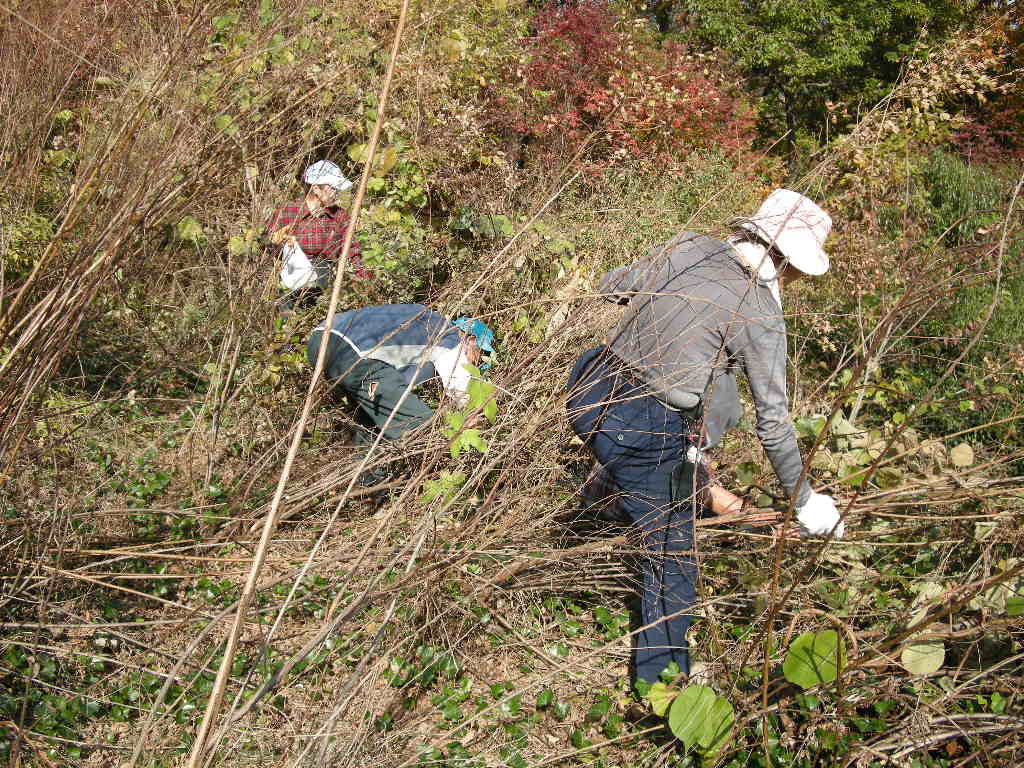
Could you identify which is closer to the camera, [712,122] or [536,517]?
[536,517]

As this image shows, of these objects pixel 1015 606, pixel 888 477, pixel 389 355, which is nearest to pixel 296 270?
pixel 389 355

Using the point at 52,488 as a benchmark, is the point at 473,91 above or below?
above

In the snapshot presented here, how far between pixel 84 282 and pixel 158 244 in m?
1.13

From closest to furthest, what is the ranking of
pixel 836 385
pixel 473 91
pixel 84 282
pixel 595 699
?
pixel 84 282 → pixel 595 699 → pixel 836 385 → pixel 473 91

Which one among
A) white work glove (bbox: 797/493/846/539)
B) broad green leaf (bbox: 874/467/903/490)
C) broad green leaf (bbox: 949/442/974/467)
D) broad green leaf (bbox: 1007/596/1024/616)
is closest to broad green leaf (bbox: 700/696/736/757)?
white work glove (bbox: 797/493/846/539)

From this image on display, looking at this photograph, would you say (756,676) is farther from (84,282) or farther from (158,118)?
(158,118)

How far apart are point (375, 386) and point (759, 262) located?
5.32ft

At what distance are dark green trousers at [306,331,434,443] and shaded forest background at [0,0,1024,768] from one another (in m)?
0.23

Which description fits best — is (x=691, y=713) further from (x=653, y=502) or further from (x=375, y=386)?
(x=375, y=386)

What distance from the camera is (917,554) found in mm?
2779

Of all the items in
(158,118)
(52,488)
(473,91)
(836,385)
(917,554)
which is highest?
(158,118)

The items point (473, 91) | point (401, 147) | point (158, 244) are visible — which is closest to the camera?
point (158, 244)

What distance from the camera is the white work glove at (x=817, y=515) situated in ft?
8.46

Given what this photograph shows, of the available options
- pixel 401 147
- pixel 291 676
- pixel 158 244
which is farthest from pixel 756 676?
pixel 158 244
